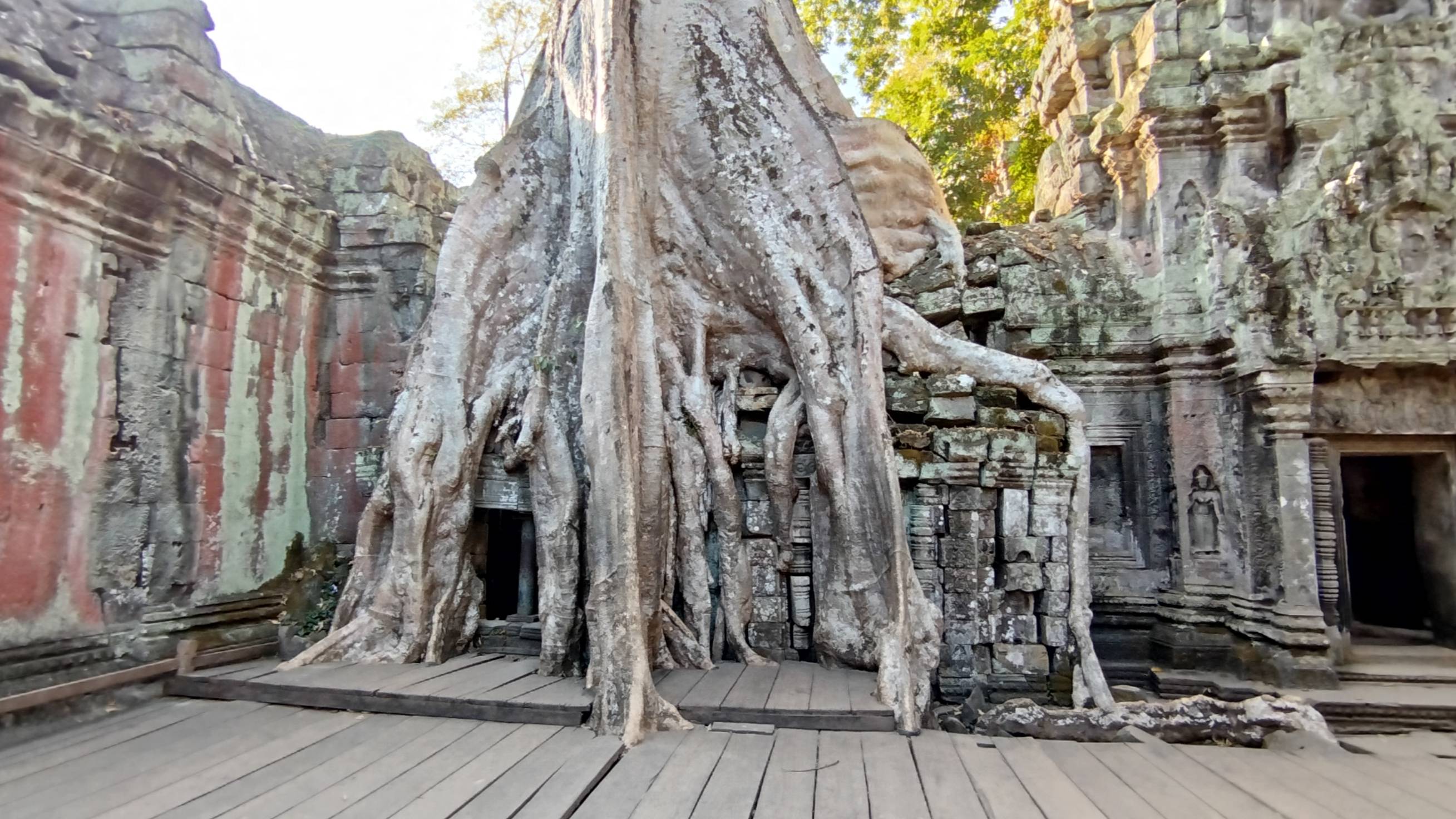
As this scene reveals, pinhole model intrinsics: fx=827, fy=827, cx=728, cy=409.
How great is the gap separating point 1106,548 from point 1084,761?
3666 millimetres

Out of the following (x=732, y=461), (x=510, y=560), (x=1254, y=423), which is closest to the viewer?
(x=732, y=461)

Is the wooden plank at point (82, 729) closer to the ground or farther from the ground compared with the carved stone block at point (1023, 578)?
closer to the ground

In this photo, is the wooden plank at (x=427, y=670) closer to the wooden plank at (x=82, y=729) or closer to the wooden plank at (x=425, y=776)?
the wooden plank at (x=425, y=776)

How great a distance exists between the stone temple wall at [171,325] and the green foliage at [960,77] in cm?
782

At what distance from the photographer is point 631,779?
2.47 metres

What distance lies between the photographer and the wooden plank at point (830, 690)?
3.01 metres

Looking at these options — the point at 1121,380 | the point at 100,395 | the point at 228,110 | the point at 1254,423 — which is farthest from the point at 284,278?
the point at 1254,423

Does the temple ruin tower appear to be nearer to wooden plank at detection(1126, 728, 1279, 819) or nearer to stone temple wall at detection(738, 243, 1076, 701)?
stone temple wall at detection(738, 243, 1076, 701)

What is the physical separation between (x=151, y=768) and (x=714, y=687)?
6.17 ft

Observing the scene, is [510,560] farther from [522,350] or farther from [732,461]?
[732,461]

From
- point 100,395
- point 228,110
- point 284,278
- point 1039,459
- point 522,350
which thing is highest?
point 228,110

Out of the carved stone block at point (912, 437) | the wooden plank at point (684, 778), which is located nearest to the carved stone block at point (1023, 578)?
the carved stone block at point (912, 437)

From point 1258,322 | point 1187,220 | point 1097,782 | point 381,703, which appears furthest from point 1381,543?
point 381,703

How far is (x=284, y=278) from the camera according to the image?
482cm
